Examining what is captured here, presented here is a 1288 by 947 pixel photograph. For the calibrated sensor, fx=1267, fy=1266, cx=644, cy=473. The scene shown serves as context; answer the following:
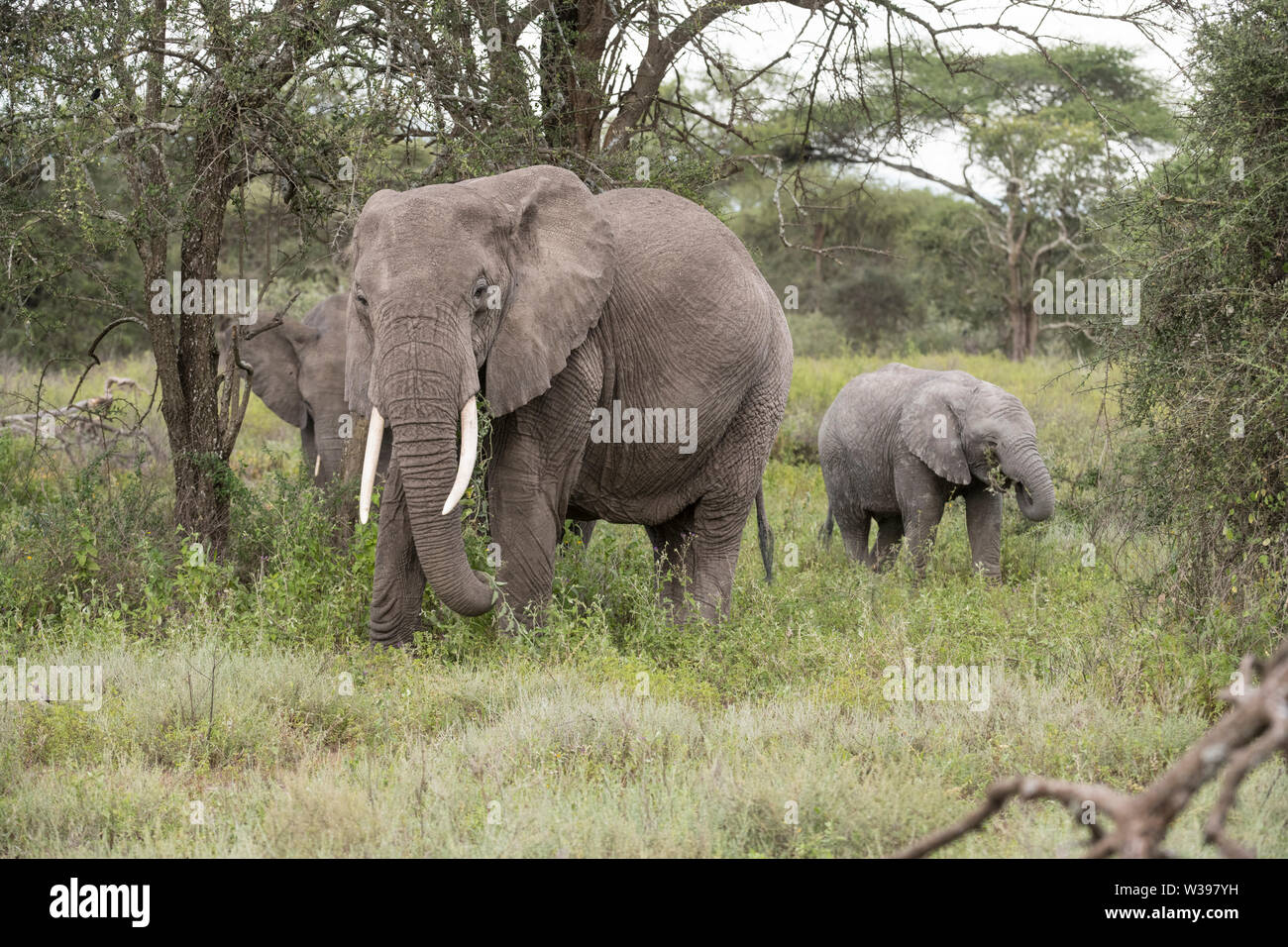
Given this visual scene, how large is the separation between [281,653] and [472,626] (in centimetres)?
98

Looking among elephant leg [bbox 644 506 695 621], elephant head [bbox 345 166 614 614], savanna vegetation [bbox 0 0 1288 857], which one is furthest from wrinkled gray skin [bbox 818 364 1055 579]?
elephant head [bbox 345 166 614 614]

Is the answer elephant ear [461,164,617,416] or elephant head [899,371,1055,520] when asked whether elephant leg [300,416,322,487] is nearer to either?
elephant head [899,371,1055,520]

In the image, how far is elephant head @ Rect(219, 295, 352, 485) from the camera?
11.6 m

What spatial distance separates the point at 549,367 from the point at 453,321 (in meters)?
0.65

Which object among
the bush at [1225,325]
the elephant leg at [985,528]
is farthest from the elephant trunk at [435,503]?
the elephant leg at [985,528]

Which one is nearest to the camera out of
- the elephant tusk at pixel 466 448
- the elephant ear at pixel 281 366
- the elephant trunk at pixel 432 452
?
the elephant trunk at pixel 432 452

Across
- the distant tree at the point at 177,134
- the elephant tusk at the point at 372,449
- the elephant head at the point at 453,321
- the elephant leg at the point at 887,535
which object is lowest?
the elephant leg at the point at 887,535

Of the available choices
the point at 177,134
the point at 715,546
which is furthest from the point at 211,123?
the point at 715,546

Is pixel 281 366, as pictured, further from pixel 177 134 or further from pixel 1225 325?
pixel 1225 325

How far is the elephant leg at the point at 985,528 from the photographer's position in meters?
9.70

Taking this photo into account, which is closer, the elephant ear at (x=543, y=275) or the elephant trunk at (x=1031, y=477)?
the elephant ear at (x=543, y=275)

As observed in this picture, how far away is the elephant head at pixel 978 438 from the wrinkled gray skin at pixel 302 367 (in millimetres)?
5201

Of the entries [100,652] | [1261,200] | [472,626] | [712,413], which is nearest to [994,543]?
[712,413]

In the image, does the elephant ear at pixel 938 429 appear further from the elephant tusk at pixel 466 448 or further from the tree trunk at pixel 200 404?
the tree trunk at pixel 200 404
